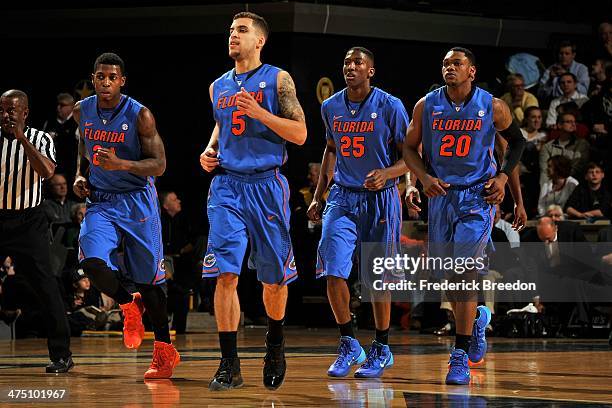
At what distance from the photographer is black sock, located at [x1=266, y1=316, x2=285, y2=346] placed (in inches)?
→ 271

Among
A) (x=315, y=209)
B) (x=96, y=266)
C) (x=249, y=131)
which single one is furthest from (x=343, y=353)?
(x=249, y=131)

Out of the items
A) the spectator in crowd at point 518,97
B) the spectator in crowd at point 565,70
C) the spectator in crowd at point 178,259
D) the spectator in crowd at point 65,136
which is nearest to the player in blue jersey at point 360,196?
the spectator in crowd at point 178,259

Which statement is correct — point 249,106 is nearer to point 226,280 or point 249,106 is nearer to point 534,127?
point 226,280

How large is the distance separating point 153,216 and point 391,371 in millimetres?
1997

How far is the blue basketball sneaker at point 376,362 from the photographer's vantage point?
7719mm

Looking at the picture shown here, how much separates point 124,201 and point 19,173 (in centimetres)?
110

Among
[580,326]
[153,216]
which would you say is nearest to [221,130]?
[153,216]

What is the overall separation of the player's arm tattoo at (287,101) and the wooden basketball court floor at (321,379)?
1.57 m

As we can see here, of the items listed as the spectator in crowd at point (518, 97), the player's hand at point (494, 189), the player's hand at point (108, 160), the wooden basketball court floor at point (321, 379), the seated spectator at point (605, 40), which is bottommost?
the wooden basketball court floor at point (321, 379)

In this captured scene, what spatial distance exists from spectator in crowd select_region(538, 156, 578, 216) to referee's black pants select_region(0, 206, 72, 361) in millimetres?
7055

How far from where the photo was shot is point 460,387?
22.9ft

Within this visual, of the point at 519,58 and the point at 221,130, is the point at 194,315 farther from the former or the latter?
the point at 221,130

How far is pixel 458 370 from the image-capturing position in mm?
7250

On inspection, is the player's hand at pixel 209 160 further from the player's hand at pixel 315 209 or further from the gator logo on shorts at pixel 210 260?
the player's hand at pixel 315 209
